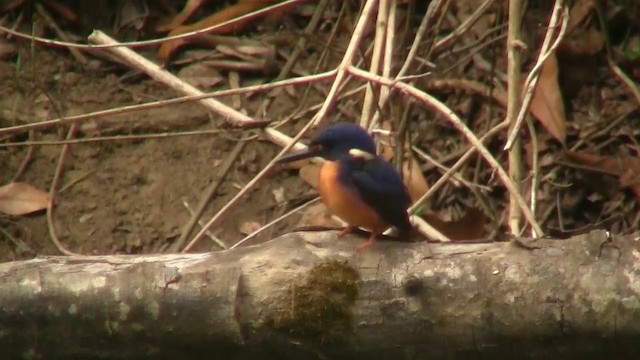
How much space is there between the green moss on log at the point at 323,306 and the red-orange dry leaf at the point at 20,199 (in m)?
3.01

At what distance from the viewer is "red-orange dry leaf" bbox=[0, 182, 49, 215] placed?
618cm

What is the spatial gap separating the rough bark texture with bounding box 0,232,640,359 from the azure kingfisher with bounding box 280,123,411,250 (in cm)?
20

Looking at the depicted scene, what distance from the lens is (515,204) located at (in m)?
4.36

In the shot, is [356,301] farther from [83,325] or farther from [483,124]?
[483,124]

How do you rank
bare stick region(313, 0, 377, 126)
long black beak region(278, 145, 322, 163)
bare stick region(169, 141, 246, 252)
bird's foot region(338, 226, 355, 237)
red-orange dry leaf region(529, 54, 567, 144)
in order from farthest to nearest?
red-orange dry leaf region(529, 54, 567, 144) < bare stick region(169, 141, 246, 252) < bare stick region(313, 0, 377, 126) < long black beak region(278, 145, 322, 163) < bird's foot region(338, 226, 355, 237)

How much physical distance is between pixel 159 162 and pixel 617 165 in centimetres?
→ 238

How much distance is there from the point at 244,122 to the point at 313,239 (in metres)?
1.23

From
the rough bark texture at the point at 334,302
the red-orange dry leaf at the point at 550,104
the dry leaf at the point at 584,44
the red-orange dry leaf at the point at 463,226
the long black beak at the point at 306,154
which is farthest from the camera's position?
the dry leaf at the point at 584,44

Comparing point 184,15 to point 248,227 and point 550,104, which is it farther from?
point 550,104

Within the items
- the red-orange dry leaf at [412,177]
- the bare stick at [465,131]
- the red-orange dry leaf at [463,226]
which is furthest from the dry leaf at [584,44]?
the bare stick at [465,131]

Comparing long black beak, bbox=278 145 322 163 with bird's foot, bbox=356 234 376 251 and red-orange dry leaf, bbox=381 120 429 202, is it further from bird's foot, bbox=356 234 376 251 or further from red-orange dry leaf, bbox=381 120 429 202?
red-orange dry leaf, bbox=381 120 429 202

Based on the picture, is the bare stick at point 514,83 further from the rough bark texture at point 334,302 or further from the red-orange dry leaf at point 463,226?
the rough bark texture at point 334,302

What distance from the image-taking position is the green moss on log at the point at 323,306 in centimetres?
351

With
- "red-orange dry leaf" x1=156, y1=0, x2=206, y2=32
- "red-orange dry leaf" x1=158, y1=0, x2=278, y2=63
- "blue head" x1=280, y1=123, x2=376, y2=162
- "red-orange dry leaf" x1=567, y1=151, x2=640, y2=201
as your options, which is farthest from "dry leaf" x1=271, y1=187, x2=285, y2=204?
"blue head" x1=280, y1=123, x2=376, y2=162
